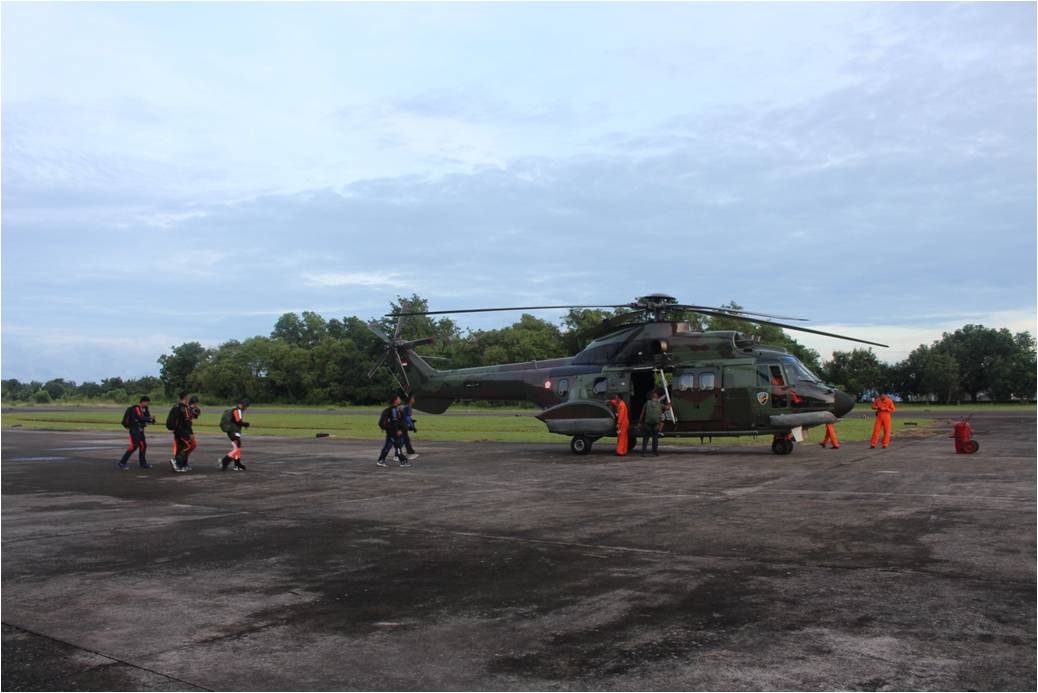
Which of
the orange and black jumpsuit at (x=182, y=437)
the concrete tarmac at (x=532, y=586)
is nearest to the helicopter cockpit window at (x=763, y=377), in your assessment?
the concrete tarmac at (x=532, y=586)

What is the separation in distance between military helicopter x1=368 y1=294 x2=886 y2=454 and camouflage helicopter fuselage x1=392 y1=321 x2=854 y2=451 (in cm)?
3

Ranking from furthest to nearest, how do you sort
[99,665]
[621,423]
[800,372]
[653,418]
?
[621,423] < [800,372] < [653,418] < [99,665]

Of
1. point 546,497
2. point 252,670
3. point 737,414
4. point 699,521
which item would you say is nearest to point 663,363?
point 737,414

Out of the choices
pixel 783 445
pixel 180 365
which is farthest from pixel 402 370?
pixel 180 365

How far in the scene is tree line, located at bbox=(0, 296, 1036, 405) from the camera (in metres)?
79.1

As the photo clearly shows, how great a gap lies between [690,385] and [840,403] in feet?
12.4

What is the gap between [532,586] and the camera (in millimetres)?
7039

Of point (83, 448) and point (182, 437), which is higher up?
point (182, 437)

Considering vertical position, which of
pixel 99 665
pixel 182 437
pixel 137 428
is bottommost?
pixel 99 665

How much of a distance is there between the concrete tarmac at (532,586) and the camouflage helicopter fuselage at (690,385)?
17.1 ft

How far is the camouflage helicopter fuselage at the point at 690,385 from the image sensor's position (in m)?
20.1

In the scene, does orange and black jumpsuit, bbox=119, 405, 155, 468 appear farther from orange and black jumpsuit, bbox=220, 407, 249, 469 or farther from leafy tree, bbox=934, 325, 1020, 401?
leafy tree, bbox=934, 325, 1020, 401

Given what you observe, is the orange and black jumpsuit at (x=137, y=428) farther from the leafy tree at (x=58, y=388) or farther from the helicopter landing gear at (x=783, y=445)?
the leafy tree at (x=58, y=388)

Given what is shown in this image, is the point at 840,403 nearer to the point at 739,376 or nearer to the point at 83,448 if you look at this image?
the point at 739,376
